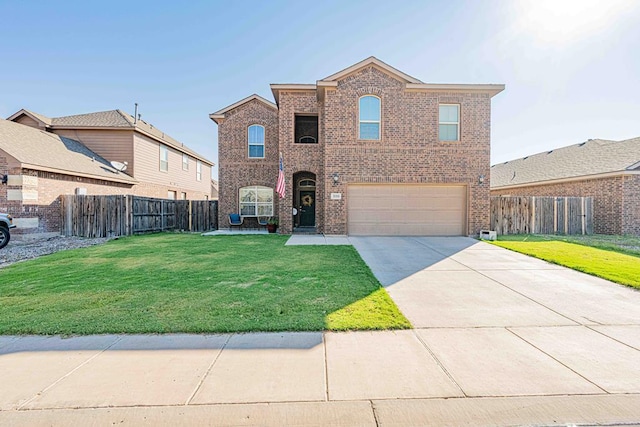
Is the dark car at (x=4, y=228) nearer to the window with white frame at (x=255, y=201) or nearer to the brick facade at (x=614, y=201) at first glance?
the window with white frame at (x=255, y=201)

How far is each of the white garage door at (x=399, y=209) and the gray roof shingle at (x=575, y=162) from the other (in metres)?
8.43

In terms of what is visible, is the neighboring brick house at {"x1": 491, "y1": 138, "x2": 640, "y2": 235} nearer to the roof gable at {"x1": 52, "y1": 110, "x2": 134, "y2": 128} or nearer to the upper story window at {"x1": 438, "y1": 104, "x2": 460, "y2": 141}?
the upper story window at {"x1": 438, "y1": 104, "x2": 460, "y2": 141}

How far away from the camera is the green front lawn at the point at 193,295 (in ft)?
13.3

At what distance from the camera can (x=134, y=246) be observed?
10891 millimetres

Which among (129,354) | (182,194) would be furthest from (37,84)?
(129,354)

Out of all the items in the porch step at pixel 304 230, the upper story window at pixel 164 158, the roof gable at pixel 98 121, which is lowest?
the porch step at pixel 304 230

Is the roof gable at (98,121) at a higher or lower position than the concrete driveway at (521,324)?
higher

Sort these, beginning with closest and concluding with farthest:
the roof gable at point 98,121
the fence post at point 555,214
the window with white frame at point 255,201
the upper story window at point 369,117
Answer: the upper story window at point 369,117 < the fence post at point 555,214 < the window with white frame at point 255,201 < the roof gable at point 98,121

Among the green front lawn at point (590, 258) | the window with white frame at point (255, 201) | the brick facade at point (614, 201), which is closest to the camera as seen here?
the green front lawn at point (590, 258)

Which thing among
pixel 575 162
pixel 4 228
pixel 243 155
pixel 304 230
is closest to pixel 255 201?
pixel 243 155

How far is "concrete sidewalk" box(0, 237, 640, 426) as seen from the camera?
246 centimetres

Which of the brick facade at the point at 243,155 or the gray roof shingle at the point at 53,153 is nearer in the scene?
the gray roof shingle at the point at 53,153

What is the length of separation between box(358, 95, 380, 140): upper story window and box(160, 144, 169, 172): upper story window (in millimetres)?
15727

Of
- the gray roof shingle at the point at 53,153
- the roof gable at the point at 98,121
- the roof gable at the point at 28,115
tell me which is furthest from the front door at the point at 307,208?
the roof gable at the point at 28,115
